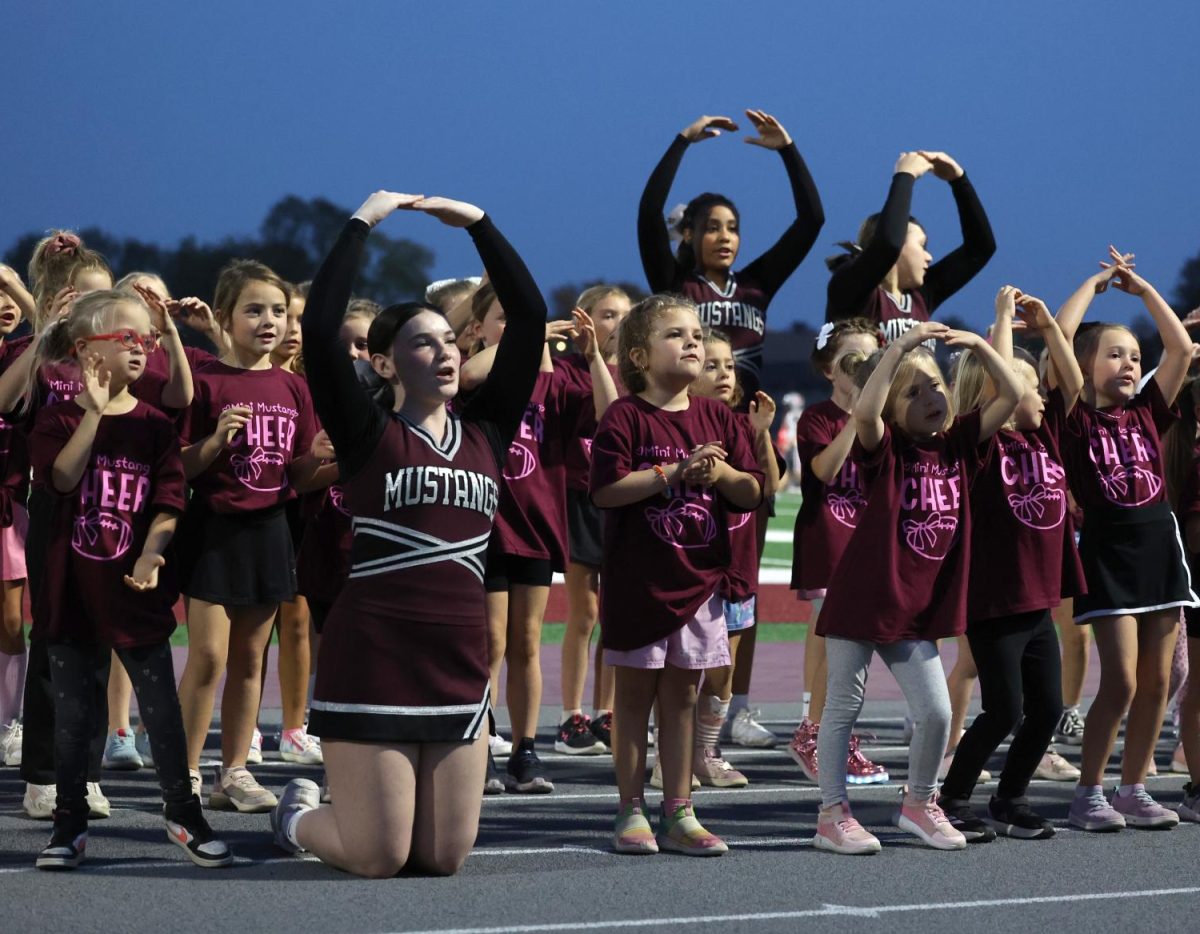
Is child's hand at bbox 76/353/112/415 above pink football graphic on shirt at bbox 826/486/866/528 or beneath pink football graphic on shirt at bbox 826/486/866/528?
above

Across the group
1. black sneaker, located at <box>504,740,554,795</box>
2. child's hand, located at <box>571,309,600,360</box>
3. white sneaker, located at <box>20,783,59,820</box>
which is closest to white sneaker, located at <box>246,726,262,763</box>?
black sneaker, located at <box>504,740,554,795</box>

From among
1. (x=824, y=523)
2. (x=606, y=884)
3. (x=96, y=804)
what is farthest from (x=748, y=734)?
(x=96, y=804)

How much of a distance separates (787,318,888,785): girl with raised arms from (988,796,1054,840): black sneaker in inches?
37.9

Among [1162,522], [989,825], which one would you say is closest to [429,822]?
[989,825]

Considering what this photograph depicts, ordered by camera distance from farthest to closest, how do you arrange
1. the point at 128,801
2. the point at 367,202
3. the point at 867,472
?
the point at 128,801 → the point at 867,472 → the point at 367,202

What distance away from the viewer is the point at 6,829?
5551mm

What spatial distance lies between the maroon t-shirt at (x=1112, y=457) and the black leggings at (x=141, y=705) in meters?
3.23

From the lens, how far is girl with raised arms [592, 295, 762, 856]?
5.40 meters

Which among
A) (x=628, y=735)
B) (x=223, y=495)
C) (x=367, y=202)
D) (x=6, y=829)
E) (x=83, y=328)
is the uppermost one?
(x=367, y=202)

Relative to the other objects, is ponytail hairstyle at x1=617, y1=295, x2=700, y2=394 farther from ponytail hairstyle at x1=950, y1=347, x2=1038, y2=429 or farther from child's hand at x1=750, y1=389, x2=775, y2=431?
ponytail hairstyle at x1=950, y1=347, x2=1038, y2=429

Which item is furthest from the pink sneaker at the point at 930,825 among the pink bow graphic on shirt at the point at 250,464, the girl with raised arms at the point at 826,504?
the pink bow graphic on shirt at the point at 250,464

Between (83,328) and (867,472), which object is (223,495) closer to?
(83,328)

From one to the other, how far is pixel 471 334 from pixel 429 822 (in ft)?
7.87

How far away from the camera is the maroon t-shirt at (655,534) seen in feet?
17.8
